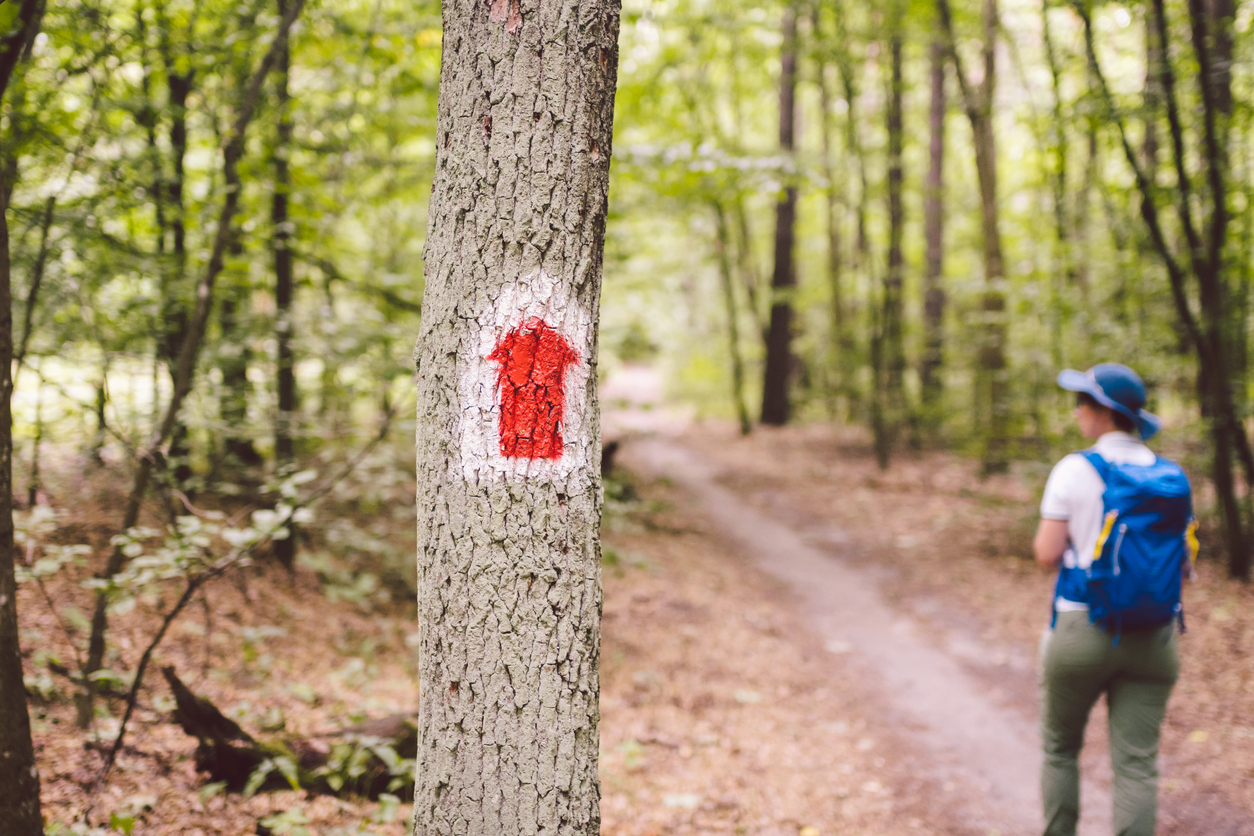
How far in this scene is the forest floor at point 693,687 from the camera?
3.29m

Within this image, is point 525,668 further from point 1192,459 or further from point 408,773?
point 1192,459

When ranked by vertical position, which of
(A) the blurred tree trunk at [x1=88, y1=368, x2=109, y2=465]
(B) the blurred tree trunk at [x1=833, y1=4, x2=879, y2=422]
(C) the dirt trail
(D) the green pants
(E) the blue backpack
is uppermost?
(B) the blurred tree trunk at [x1=833, y1=4, x2=879, y2=422]

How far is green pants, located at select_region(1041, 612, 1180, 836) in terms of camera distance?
9.32 feet

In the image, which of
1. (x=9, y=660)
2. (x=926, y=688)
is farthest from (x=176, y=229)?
(x=926, y=688)

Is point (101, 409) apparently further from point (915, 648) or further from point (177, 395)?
point (915, 648)

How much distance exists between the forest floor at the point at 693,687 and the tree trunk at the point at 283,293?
65cm

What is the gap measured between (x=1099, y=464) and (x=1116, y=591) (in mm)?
490

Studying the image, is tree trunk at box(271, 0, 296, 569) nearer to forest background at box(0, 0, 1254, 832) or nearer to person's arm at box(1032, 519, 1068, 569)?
forest background at box(0, 0, 1254, 832)

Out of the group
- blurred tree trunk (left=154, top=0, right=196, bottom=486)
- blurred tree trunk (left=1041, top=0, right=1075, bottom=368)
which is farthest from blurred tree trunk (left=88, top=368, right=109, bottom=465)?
blurred tree trunk (left=1041, top=0, right=1075, bottom=368)

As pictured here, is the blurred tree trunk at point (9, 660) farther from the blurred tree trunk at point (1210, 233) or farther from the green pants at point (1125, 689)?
the blurred tree trunk at point (1210, 233)

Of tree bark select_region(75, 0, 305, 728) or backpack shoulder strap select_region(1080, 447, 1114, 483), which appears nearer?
backpack shoulder strap select_region(1080, 447, 1114, 483)

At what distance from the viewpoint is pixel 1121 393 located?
2.92m

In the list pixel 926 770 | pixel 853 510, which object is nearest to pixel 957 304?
pixel 853 510

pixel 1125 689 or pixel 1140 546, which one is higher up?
pixel 1140 546
